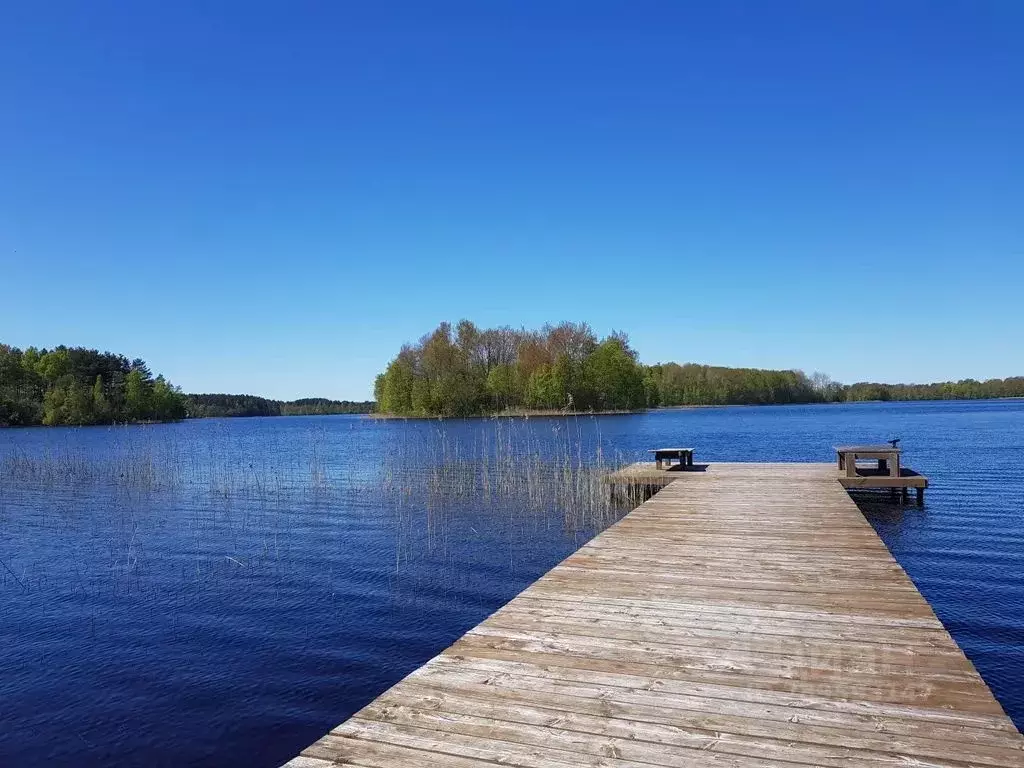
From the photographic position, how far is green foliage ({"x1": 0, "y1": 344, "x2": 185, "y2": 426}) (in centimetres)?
6088

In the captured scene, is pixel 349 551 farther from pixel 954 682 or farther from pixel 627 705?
pixel 954 682

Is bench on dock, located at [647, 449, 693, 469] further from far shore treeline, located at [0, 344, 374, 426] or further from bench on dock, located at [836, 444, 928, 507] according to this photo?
far shore treeline, located at [0, 344, 374, 426]

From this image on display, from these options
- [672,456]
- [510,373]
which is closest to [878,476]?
[672,456]

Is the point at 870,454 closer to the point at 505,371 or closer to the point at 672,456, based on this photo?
the point at 672,456

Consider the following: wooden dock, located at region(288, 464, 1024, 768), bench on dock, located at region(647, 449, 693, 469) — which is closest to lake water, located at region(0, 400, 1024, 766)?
wooden dock, located at region(288, 464, 1024, 768)

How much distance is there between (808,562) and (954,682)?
101 inches

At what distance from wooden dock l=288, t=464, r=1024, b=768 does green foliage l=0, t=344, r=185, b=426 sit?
6830 cm

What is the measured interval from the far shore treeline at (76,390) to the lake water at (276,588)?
51266mm

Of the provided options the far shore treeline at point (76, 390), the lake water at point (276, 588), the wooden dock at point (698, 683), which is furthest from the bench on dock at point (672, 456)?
the far shore treeline at point (76, 390)

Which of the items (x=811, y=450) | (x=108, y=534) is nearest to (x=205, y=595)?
(x=108, y=534)

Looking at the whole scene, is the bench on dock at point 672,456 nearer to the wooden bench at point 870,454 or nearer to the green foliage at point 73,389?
the wooden bench at point 870,454

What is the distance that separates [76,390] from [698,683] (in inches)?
2761

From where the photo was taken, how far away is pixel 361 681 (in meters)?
5.41

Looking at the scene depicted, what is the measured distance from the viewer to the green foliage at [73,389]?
6088cm
